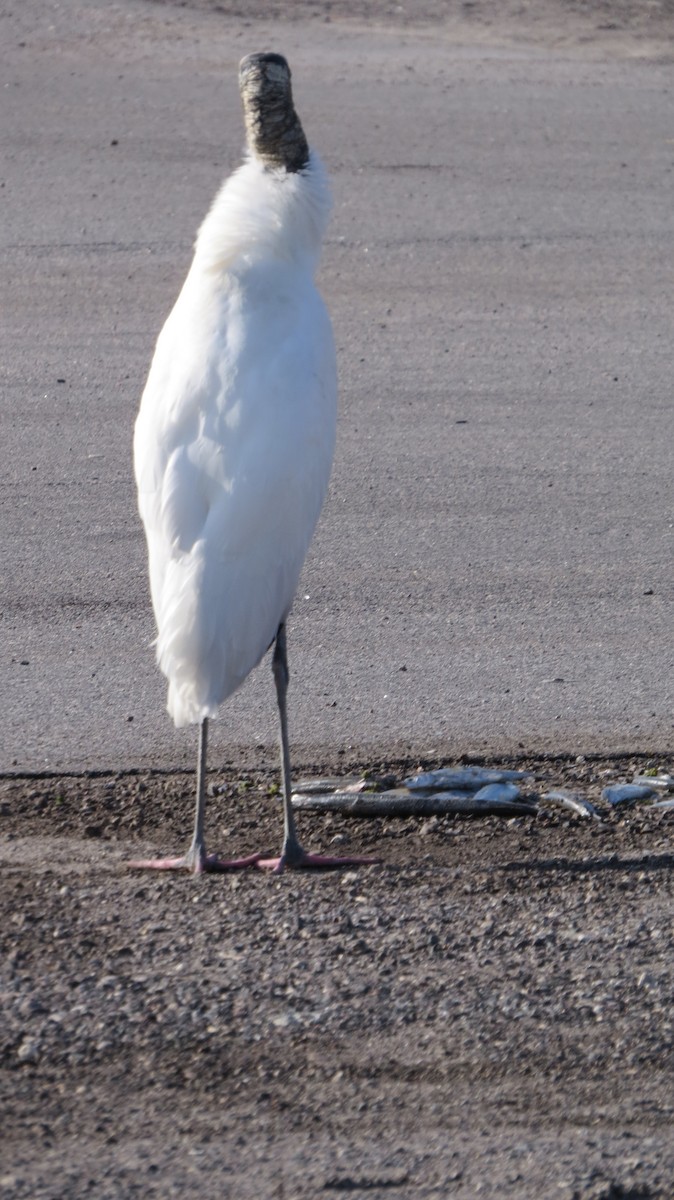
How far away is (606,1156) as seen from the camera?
329cm

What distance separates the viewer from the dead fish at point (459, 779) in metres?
5.07

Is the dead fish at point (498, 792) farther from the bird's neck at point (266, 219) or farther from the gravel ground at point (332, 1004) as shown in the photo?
the bird's neck at point (266, 219)

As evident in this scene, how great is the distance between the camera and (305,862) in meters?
4.64

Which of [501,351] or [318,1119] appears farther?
[501,351]

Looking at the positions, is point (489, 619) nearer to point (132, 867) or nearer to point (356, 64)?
point (132, 867)

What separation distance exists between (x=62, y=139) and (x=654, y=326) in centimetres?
509

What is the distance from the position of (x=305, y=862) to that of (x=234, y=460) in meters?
1.10

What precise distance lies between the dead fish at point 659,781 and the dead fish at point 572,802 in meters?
0.22

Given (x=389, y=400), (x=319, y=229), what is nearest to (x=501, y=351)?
(x=389, y=400)

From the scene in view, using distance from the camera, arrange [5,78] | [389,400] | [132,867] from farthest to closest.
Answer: [5,78] → [389,400] → [132,867]

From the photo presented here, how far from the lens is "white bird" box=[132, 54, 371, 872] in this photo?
4402mm

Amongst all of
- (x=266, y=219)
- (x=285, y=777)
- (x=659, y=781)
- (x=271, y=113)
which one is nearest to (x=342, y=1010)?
(x=285, y=777)

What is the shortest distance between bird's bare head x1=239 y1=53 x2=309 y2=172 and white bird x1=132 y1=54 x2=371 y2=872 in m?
0.24

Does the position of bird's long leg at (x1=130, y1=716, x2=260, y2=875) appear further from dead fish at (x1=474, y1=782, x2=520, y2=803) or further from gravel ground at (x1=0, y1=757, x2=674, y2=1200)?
dead fish at (x1=474, y1=782, x2=520, y2=803)
